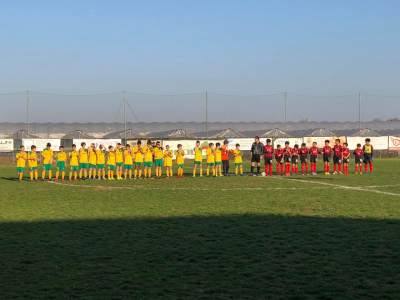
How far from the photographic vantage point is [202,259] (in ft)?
25.3

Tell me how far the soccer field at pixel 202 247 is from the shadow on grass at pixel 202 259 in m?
0.02

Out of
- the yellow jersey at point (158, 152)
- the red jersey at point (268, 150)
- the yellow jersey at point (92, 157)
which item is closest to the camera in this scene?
the yellow jersey at point (92, 157)

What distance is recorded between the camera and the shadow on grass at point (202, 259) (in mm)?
6117

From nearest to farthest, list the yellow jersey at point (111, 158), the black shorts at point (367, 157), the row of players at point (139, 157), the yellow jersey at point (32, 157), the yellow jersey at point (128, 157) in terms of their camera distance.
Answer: the yellow jersey at point (32, 157), the row of players at point (139, 157), the yellow jersey at point (128, 157), the yellow jersey at point (111, 158), the black shorts at point (367, 157)

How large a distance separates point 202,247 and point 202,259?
86 cm

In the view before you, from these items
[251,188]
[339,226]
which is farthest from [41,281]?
[251,188]

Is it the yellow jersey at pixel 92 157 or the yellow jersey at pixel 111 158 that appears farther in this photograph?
the yellow jersey at pixel 111 158

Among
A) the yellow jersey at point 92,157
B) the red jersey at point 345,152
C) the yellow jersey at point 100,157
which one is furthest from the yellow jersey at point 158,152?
the red jersey at point 345,152

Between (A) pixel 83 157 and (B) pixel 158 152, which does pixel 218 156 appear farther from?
(A) pixel 83 157

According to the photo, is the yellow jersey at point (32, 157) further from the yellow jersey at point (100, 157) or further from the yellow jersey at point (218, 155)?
the yellow jersey at point (218, 155)

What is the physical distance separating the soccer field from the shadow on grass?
2 cm

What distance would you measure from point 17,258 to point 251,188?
1188cm

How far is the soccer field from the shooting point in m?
6.21

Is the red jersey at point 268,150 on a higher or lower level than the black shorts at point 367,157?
higher
